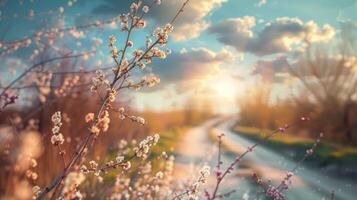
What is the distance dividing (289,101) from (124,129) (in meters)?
11.1

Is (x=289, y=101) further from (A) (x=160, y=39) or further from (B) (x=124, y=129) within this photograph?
→ (A) (x=160, y=39)

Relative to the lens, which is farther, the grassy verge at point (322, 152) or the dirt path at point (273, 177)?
the grassy verge at point (322, 152)

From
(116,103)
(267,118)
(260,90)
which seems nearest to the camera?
(116,103)

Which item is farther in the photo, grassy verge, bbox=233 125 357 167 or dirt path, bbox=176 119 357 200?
grassy verge, bbox=233 125 357 167

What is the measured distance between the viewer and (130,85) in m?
3.45

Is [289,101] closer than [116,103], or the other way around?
[116,103]

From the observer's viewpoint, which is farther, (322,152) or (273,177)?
(322,152)

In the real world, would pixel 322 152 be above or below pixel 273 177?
above

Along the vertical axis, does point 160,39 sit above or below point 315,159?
below

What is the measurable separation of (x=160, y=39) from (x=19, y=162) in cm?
193

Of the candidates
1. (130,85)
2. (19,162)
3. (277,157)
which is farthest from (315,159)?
(19,162)

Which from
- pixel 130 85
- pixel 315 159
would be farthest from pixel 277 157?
pixel 130 85

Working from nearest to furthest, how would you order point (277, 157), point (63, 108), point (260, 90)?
point (63, 108), point (277, 157), point (260, 90)

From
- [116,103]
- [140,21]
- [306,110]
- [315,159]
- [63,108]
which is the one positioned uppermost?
[306,110]
